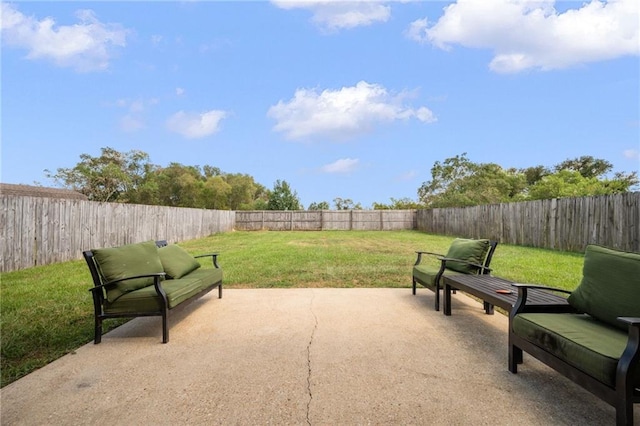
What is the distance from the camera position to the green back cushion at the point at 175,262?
11.9 feet

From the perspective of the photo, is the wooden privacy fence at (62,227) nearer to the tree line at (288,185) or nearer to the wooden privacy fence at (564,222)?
the wooden privacy fence at (564,222)

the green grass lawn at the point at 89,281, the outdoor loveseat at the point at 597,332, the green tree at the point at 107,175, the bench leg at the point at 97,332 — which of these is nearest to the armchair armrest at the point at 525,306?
the outdoor loveseat at the point at 597,332

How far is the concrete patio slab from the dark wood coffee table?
390 millimetres

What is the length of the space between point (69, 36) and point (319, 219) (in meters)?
16.8

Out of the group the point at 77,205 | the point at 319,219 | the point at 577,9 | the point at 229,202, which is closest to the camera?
the point at 577,9

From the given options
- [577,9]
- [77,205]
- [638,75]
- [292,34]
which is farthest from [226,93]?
[638,75]

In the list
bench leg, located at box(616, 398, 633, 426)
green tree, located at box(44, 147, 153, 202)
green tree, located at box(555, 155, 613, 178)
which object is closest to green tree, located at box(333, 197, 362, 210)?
green tree, located at box(555, 155, 613, 178)

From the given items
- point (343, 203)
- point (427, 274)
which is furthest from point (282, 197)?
point (427, 274)

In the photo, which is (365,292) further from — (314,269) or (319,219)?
(319,219)

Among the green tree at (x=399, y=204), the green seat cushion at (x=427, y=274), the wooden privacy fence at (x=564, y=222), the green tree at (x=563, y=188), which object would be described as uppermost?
the green tree at (x=563, y=188)

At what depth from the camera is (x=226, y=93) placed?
15.9m

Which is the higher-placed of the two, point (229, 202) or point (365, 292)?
point (229, 202)

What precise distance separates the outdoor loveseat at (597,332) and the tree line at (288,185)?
19.8 meters

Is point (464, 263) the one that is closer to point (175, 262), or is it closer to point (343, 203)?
point (175, 262)
